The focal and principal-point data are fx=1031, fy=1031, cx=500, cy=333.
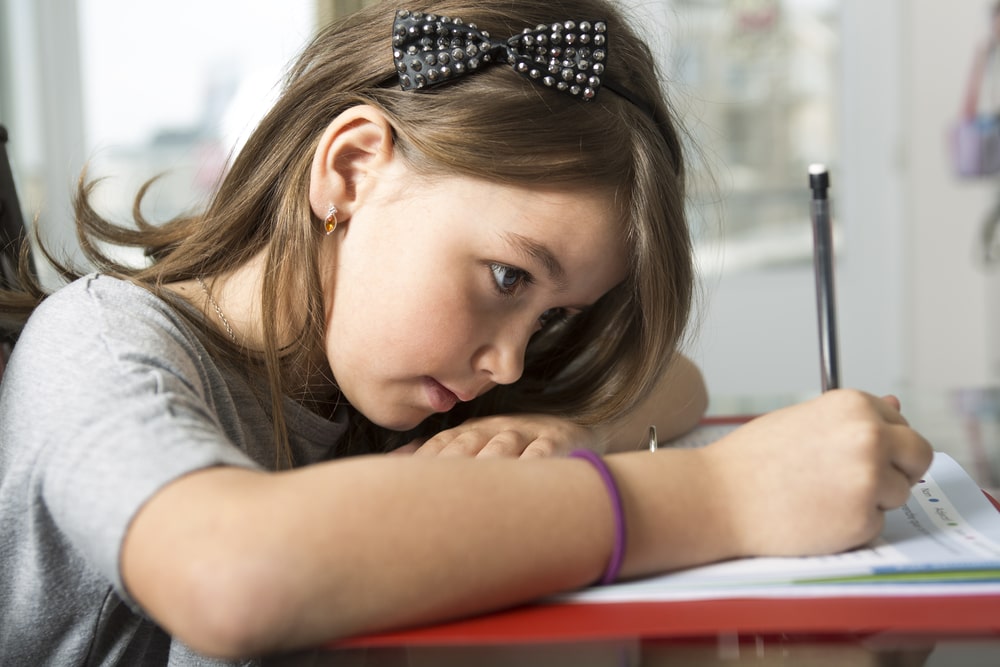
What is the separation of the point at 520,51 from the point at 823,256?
0.31 metres

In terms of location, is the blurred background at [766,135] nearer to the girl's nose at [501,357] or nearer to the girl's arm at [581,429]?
the girl's arm at [581,429]

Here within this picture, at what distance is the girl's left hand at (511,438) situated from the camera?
86 cm

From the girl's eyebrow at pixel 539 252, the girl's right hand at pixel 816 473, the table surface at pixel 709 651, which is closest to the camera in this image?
the table surface at pixel 709 651

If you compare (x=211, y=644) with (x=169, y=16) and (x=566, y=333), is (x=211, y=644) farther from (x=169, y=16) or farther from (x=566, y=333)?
(x=169, y=16)

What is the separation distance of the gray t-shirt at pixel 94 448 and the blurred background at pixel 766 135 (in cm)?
266

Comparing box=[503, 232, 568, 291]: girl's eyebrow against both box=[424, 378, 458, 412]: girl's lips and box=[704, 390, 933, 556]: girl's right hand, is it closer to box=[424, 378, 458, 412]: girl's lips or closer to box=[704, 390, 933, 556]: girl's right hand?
box=[424, 378, 458, 412]: girl's lips

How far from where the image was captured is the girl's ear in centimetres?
90

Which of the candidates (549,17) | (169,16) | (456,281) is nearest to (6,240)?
(456,281)

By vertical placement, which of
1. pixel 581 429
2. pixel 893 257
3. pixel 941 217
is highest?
pixel 581 429

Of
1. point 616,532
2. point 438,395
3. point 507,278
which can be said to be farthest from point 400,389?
point 616,532

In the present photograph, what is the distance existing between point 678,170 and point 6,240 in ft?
2.07

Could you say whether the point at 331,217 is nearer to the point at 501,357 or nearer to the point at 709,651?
the point at 501,357

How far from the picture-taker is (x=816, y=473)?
0.62 meters

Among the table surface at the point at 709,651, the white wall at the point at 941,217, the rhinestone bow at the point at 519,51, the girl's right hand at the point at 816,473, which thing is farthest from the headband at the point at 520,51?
the white wall at the point at 941,217
